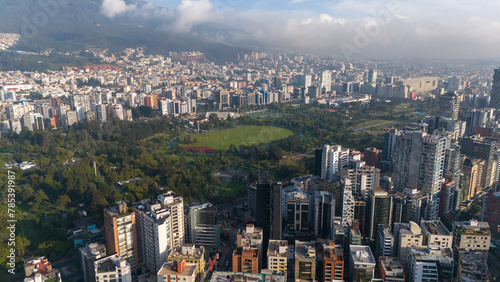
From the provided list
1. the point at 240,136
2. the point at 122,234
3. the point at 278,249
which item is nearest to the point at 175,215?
the point at 122,234

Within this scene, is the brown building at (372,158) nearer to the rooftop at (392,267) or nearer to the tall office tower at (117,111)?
the rooftop at (392,267)

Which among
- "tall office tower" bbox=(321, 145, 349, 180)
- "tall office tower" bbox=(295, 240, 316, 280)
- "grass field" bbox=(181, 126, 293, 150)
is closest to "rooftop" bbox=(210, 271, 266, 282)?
"tall office tower" bbox=(295, 240, 316, 280)

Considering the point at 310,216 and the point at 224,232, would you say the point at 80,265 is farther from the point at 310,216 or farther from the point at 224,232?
the point at 310,216

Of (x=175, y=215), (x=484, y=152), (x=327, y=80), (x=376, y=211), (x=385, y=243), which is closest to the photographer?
(x=385, y=243)

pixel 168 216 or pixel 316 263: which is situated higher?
pixel 168 216

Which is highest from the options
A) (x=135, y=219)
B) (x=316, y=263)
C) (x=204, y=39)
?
(x=204, y=39)

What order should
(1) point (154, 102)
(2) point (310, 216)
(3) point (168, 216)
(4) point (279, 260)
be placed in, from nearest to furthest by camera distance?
(4) point (279, 260), (3) point (168, 216), (2) point (310, 216), (1) point (154, 102)

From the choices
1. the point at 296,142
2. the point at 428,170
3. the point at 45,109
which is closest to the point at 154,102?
the point at 45,109

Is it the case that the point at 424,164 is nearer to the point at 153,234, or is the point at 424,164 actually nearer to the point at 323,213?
the point at 323,213
